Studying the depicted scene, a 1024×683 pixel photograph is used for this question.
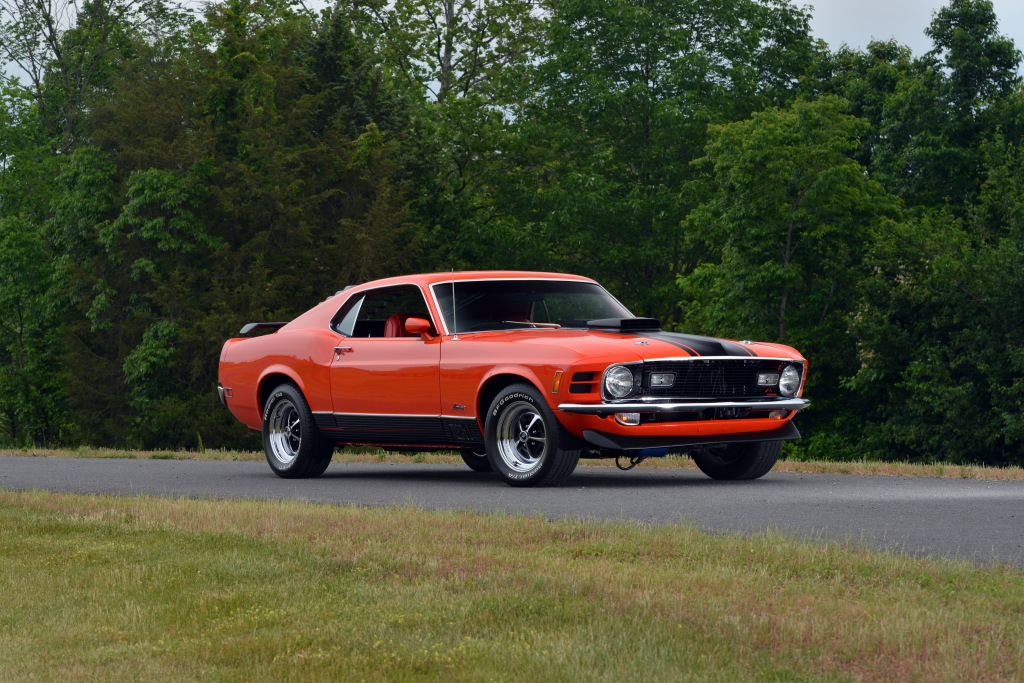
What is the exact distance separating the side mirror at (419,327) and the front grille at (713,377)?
6.72 ft

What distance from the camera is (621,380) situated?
10.7 metres

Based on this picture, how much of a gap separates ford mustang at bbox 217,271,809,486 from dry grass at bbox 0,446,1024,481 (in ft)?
5.73

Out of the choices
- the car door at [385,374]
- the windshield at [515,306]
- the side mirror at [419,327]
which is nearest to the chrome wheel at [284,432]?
the car door at [385,374]

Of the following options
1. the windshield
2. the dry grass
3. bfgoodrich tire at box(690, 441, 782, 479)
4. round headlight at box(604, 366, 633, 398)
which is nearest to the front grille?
round headlight at box(604, 366, 633, 398)

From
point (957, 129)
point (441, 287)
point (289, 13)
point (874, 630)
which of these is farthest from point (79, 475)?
point (289, 13)

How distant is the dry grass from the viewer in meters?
13.0

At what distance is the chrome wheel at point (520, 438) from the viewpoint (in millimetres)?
11094

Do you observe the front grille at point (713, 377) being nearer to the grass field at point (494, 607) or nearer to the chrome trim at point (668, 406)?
the chrome trim at point (668, 406)

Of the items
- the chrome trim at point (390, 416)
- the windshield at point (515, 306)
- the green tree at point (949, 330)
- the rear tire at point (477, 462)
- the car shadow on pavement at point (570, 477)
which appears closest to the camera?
the chrome trim at point (390, 416)

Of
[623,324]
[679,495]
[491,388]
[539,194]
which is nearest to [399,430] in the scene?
[491,388]

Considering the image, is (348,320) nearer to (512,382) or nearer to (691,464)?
(512,382)

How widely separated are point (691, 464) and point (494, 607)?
9097mm

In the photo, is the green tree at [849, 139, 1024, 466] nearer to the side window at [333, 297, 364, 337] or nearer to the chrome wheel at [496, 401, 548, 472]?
the side window at [333, 297, 364, 337]

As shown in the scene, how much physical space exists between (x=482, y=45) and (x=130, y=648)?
49.5m
